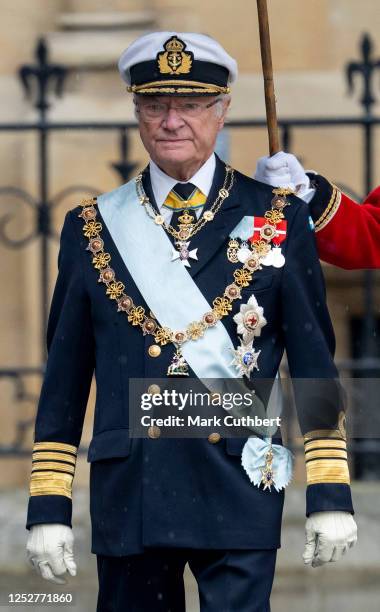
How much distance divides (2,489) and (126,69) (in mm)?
3655

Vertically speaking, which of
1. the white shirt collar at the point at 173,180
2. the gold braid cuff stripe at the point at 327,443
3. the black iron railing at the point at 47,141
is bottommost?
the gold braid cuff stripe at the point at 327,443

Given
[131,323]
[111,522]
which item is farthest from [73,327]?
[111,522]

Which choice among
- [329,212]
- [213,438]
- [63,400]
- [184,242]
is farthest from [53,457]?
[329,212]

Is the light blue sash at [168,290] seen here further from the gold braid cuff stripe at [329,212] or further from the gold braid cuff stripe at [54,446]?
the gold braid cuff stripe at [329,212]

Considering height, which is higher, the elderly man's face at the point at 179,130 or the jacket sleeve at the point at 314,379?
the elderly man's face at the point at 179,130

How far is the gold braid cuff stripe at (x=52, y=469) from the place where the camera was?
18.6 feet

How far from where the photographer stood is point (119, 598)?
5594 millimetres

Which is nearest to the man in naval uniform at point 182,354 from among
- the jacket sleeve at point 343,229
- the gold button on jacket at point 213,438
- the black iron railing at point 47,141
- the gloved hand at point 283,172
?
the gold button on jacket at point 213,438

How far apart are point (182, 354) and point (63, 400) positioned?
1.09ft

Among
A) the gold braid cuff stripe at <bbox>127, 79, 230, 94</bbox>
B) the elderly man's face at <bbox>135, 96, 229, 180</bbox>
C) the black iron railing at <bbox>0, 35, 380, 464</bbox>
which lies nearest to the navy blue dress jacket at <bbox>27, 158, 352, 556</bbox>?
the elderly man's face at <bbox>135, 96, 229, 180</bbox>

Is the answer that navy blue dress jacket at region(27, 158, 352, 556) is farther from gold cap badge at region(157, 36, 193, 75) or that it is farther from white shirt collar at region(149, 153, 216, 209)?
gold cap badge at region(157, 36, 193, 75)

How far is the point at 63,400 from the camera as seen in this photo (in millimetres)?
5672

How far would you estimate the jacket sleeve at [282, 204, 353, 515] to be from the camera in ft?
18.3

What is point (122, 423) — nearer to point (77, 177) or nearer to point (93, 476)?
point (93, 476)
